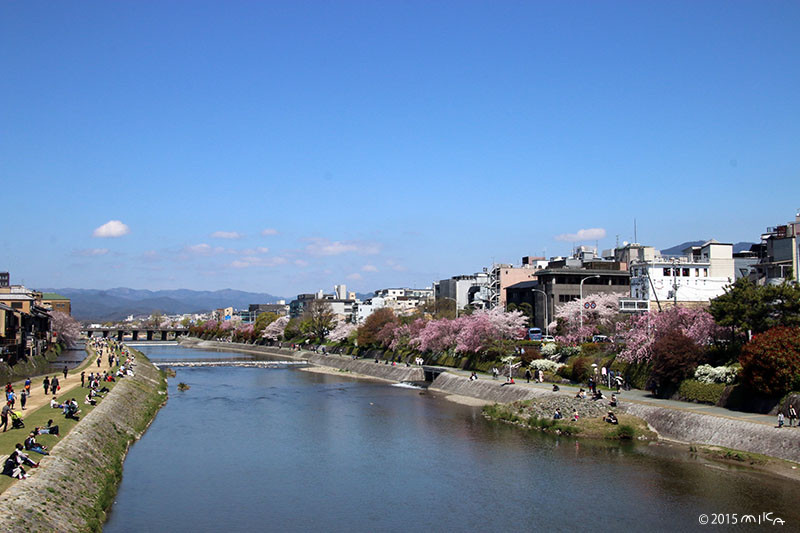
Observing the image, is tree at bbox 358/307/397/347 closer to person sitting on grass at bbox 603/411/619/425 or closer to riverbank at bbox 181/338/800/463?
riverbank at bbox 181/338/800/463

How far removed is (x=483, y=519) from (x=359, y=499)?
21.7 ft

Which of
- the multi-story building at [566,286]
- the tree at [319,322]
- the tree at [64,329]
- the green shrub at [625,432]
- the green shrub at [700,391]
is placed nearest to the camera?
the green shrub at [625,432]

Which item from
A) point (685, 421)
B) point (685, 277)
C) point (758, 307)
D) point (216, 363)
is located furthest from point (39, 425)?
point (216, 363)

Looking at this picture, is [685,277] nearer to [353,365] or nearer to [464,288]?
[353,365]

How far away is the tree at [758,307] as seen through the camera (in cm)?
4808

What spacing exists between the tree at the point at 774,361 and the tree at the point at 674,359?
7754mm

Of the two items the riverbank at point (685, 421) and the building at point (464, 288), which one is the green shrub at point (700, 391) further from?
the building at point (464, 288)

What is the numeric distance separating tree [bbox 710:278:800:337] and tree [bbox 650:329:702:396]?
300 cm

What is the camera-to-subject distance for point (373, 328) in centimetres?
12769

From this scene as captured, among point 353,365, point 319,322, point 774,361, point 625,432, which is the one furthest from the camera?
point 319,322

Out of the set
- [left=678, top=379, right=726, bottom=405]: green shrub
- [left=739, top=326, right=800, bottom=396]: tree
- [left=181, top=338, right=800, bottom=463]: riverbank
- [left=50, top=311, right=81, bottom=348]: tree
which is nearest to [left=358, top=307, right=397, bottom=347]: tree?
[left=181, top=338, right=800, bottom=463]: riverbank

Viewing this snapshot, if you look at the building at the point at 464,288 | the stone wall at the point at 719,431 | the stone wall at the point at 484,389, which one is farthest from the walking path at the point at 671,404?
the building at the point at 464,288

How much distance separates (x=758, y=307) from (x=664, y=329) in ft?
31.7

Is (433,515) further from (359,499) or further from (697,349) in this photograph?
(697,349)
